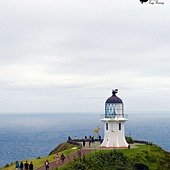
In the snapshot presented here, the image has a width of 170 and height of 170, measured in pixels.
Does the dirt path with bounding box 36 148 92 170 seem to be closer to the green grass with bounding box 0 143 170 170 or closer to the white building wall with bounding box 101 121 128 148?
the green grass with bounding box 0 143 170 170

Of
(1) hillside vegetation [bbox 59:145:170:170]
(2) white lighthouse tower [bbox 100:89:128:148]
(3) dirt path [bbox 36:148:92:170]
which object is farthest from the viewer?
(2) white lighthouse tower [bbox 100:89:128:148]

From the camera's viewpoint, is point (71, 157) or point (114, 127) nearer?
point (71, 157)

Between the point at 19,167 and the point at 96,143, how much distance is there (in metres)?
21.9

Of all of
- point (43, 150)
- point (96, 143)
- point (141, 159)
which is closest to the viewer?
point (141, 159)

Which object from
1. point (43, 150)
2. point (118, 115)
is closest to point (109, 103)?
point (118, 115)

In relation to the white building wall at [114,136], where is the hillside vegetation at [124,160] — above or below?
below

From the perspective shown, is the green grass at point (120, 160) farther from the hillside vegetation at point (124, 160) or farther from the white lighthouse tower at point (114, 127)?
the white lighthouse tower at point (114, 127)

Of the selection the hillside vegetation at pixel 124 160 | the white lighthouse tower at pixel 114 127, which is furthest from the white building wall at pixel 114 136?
the hillside vegetation at pixel 124 160

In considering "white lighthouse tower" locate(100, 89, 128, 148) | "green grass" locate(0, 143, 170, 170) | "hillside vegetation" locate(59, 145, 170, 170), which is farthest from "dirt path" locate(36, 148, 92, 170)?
"white lighthouse tower" locate(100, 89, 128, 148)

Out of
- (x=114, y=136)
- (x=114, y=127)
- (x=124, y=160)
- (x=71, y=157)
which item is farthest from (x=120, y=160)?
(x=114, y=127)

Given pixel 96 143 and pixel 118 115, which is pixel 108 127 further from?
pixel 96 143

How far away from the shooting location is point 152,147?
67.9 meters

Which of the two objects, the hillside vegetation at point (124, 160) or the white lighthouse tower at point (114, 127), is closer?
the hillside vegetation at point (124, 160)

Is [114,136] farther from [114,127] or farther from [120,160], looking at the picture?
[120,160]
